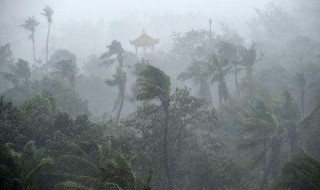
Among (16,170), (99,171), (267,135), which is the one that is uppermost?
(16,170)

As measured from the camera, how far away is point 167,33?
9094 cm

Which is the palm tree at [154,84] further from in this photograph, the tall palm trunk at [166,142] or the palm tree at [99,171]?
the palm tree at [99,171]

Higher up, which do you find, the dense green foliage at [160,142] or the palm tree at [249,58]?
the palm tree at [249,58]

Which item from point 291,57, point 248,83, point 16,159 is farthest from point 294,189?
point 291,57

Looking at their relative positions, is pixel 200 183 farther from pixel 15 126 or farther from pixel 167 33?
pixel 167 33

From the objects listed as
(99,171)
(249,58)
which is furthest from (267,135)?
(249,58)

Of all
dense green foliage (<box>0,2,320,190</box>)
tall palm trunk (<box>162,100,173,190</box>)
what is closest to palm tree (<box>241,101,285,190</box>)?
dense green foliage (<box>0,2,320,190</box>)

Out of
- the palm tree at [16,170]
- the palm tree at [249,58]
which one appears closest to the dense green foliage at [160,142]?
the palm tree at [16,170]

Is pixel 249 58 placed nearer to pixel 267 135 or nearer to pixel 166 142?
pixel 267 135

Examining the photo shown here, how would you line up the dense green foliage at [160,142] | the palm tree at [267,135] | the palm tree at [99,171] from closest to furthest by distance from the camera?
the palm tree at [99,171]
the dense green foliage at [160,142]
the palm tree at [267,135]

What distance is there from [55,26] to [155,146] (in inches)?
3809

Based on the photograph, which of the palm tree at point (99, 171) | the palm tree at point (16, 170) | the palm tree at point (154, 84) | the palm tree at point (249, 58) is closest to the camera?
the palm tree at point (99, 171)

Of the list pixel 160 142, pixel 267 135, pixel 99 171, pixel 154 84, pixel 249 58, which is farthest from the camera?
pixel 249 58

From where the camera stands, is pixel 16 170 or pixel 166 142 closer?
pixel 16 170
